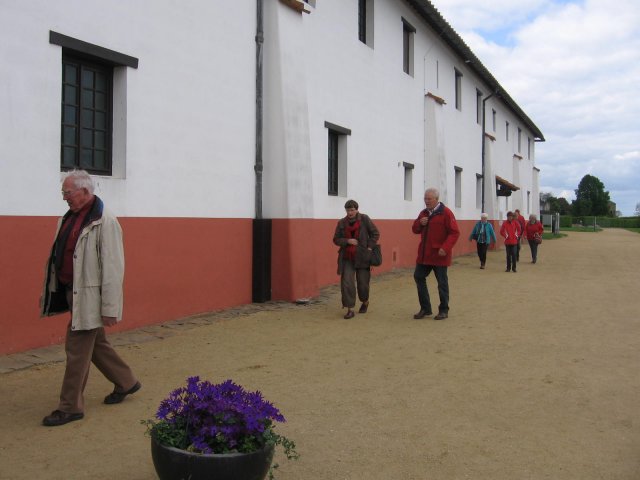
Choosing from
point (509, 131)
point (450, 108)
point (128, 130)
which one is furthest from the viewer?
point (509, 131)

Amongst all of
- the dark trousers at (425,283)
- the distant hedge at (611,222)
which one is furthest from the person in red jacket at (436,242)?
the distant hedge at (611,222)

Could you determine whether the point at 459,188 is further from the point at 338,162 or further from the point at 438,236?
the point at 438,236

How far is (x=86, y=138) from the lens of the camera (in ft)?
25.0

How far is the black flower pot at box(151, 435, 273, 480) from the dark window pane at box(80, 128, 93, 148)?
5363mm

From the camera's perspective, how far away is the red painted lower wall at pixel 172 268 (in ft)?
21.5

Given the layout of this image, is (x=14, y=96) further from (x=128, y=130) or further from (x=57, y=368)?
(x=57, y=368)

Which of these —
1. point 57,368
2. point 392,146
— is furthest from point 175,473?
point 392,146

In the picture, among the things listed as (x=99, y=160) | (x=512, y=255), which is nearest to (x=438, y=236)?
(x=99, y=160)

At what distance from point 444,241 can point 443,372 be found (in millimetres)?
3024

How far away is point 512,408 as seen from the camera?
5.08 metres

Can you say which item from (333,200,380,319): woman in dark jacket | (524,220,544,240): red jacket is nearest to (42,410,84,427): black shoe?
(333,200,380,319): woman in dark jacket

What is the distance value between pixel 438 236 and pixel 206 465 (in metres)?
6.48

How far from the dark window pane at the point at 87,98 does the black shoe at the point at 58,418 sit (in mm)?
4301

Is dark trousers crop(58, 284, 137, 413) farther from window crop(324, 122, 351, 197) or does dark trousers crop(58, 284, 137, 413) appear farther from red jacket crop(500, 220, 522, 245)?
red jacket crop(500, 220, 522, 245)
